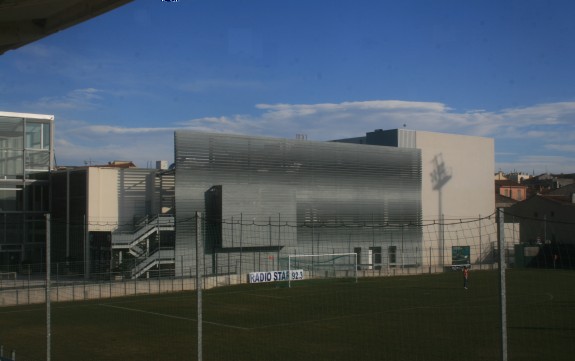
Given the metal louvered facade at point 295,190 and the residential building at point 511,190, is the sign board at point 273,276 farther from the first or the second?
the residential building at point 511,190

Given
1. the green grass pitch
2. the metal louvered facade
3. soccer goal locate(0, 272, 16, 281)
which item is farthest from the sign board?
soccer goal locate(0, 272, 16, 281)

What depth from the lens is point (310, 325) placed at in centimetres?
2106

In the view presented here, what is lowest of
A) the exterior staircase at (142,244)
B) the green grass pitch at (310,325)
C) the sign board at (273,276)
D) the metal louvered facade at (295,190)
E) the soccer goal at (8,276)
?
the green grass pitch at (310,325)

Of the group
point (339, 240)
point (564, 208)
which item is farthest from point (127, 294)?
point (564, 208)

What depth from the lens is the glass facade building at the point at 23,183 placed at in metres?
33.7

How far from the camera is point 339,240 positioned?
39125 mm

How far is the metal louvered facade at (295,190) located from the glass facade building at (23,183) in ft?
25.3

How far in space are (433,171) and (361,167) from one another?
8055mm

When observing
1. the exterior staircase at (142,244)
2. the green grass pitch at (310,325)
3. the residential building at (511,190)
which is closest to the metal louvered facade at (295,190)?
the exterior staircase at (142,244)

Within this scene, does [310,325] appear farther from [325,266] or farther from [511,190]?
[511,190]

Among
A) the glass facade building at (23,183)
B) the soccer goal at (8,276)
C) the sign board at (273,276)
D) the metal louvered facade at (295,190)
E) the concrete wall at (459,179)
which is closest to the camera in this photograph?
the soccer goal at (8,276)

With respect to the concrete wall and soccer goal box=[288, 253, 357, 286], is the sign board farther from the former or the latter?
the concrete wall

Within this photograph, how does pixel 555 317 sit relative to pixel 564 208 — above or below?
below

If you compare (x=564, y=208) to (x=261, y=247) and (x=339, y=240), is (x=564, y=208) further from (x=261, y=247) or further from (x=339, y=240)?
(x=261, y=247)
